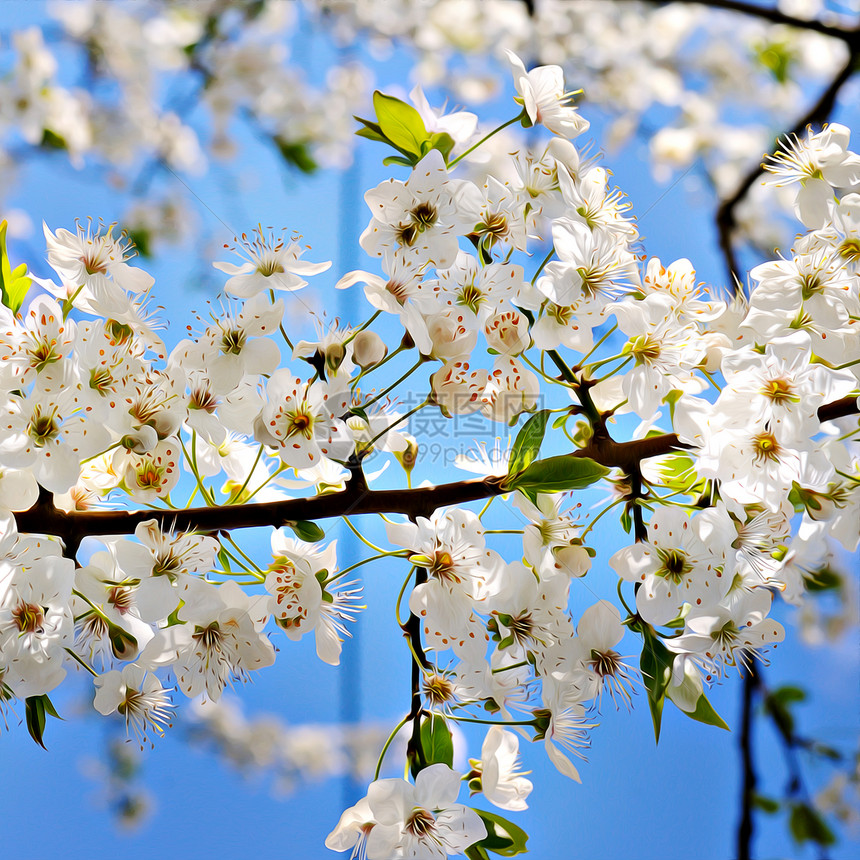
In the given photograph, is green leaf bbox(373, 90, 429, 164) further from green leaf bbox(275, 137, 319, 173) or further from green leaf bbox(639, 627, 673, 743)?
green leaf bbox(275, 137, 319, 173)

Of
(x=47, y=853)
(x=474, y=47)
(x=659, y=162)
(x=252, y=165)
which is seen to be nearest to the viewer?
(x=47, y=853)

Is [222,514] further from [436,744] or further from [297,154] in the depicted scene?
[297,154]

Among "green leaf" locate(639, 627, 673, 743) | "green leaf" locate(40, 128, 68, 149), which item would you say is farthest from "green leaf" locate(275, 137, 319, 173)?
"green leaf" locate(639, 627, 673, 743)

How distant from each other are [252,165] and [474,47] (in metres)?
0.56

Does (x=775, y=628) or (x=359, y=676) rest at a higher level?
(x=359, y=676)

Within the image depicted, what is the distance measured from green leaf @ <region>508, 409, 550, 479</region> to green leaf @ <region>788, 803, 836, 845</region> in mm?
827

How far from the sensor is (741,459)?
1.23 feet

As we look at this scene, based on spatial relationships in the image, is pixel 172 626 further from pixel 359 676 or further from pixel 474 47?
pixel 474 47

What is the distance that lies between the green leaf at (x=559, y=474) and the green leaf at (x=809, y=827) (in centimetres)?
81

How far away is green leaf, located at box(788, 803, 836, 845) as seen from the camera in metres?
0.89

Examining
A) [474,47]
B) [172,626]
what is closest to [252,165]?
[474,47]

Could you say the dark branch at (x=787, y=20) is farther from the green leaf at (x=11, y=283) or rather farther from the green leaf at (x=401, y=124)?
the green leaf at (x=11, y=283)

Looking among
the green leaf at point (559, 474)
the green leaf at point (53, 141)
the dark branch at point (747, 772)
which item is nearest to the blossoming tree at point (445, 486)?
the green leaf at point (559, 474)

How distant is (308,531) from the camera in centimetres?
39
